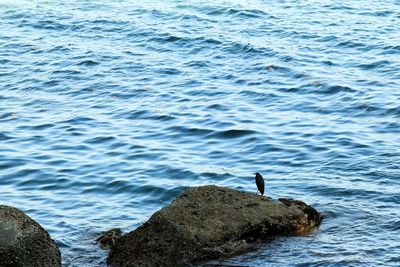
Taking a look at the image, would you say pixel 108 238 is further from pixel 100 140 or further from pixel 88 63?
pixel 88 63

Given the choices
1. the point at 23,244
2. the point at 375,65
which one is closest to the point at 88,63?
the point at 375,65

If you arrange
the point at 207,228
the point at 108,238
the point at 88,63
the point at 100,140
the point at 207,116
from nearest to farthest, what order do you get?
the point at 207,228 → the point at 108,238 → the point at 100,140 → the point at 207,116 → the point at 88,63

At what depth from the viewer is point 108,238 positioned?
12125 millimetres

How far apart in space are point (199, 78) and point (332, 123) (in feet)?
15.6

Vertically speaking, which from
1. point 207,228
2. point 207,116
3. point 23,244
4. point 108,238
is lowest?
point 207,116

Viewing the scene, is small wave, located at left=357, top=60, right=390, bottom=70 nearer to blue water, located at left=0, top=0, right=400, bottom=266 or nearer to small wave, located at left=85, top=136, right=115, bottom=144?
blue water, located at left=0, top=0, right=400, bottom=266

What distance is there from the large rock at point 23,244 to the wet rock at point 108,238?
1.59 metres

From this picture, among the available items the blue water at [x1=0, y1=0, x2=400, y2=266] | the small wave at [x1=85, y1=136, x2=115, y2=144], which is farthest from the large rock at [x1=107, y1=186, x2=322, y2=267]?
the small wave at [x1=85, y1=136, x2=115, y2=144]

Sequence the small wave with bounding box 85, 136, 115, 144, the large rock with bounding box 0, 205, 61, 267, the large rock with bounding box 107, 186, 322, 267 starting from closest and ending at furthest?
the large rock with bounding box 0, 205, 61, 267 → the large rock with bounding box 107, 186, 322, 267 → the small wave with bounding box 85, 136, 115, 144

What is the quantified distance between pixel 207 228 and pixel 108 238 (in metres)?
1.62

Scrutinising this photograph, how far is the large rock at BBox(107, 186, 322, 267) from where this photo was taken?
10.9 metres

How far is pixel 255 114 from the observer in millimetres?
18625

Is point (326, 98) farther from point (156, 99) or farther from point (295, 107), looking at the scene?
point (156, 99)

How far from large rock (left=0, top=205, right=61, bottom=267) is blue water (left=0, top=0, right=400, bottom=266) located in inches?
51.3
